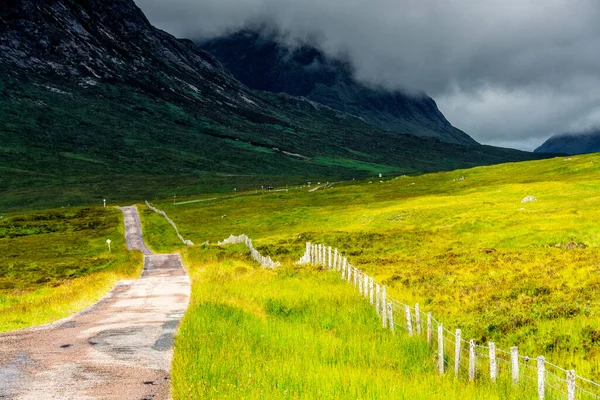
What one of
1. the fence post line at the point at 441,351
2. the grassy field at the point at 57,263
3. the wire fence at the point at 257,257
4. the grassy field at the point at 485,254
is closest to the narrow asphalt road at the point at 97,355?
the grassy field at the point at 485,254

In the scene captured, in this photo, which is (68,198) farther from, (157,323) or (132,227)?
(157,323)

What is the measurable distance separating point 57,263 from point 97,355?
58.9m

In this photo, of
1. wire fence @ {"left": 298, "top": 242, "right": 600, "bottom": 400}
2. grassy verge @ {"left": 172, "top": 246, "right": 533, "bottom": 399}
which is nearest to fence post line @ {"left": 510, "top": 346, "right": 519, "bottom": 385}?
wire fence @ {"left": 298, "top": 242, "right": 600, "bottom": 400}

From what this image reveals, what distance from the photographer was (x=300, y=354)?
14.4 metres

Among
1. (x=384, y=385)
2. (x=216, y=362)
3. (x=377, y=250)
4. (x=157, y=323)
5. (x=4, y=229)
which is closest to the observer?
(x=384, y=385)

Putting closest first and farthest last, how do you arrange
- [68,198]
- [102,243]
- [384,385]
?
[384,385]
[102,243]
[68,198]

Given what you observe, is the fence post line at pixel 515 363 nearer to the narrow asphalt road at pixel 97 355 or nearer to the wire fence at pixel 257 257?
the narrow asphalt road at pixel 97 355

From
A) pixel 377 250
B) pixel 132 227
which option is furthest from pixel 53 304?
pixel 132 227

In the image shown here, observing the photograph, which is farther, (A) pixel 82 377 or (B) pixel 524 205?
(B) pixel 524 205

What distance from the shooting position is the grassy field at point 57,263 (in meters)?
24.8

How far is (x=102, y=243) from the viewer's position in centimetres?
8606

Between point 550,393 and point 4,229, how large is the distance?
114166mm

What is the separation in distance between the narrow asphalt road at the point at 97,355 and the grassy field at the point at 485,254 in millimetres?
1112

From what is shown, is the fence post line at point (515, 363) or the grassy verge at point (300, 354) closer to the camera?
the grassy verge at point (300, 354)
